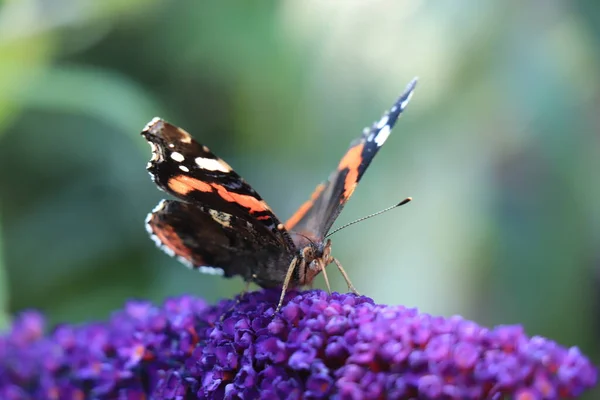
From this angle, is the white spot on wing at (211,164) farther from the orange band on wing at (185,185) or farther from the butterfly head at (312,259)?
the butterfly head at (312,259)

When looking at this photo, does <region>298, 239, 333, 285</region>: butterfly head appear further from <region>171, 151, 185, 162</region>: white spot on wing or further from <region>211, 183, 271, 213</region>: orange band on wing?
<region>171, 151, 185, 162</region>: white spot on wing

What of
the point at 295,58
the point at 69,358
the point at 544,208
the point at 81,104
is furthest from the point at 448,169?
the point at 69,358

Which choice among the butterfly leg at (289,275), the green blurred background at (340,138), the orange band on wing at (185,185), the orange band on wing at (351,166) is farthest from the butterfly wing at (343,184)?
the green blurred background at (340,138)

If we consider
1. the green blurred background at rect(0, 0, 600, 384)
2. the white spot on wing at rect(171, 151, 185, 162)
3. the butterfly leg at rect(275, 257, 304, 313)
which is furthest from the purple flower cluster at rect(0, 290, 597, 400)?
the green blurred background at rect(0, 0, 600, 384)

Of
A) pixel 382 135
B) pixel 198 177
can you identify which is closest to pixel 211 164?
pixel 198 177

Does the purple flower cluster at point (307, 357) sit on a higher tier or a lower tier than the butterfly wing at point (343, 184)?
lower

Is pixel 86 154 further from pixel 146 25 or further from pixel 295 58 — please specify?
pixel 295 58

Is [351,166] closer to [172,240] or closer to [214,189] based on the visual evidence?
[214,189]

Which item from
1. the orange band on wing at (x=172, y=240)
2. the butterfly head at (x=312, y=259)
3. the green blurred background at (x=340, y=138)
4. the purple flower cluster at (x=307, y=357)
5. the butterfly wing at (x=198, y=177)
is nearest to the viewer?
the purple flower cluster at (x=307, y=357)
